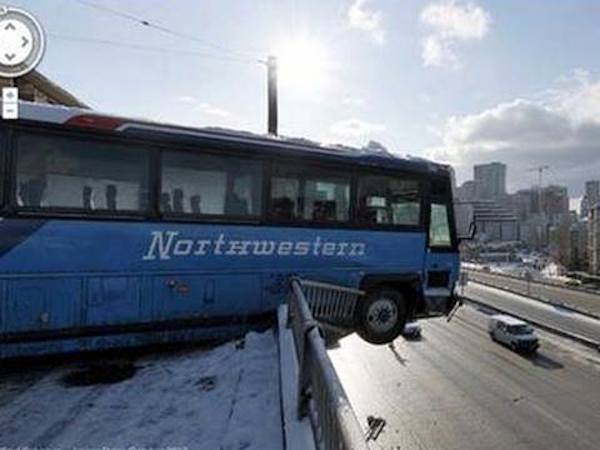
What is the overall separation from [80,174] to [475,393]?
1080 inches

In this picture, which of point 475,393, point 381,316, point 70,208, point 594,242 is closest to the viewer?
point 70,208

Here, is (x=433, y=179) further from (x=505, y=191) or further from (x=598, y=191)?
(x=598, y=191)

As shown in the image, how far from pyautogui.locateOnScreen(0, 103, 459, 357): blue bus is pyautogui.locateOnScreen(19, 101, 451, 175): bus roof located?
25mm

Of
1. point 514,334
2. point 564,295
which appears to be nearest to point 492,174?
point 564,295

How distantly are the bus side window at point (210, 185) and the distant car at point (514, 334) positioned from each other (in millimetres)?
33826

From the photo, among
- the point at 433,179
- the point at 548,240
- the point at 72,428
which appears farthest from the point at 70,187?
the point at 548,240

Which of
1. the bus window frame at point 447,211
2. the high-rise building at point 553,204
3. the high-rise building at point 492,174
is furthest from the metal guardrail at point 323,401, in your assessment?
the high-rise building at point 492,174

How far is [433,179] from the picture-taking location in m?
12.1

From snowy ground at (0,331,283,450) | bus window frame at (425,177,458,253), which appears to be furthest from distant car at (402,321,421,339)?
snowy ground at (0,331,283,450)

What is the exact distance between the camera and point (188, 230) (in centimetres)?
935

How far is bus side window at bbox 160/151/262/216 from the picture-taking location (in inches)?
363

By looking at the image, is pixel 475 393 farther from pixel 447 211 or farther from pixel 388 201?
pixel 388 201

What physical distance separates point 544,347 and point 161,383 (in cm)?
3862

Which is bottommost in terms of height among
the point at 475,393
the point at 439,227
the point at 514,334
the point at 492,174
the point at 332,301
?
the point at 475,393
